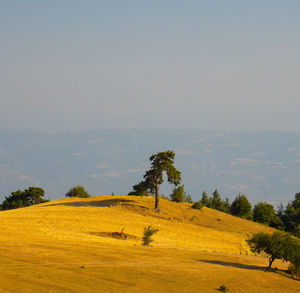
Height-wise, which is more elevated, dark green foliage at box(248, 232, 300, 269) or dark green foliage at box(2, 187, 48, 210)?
dark green foliage at box(2, 187, 48, 210)

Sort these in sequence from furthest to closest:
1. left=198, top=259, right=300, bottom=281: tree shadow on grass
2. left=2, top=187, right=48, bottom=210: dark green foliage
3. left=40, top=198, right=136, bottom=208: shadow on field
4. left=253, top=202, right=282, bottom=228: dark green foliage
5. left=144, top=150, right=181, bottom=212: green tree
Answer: left=2, top=187, right=48, bottom=210: dark green foliage, left=253, top=202, right=282, bottom=228: dark green foliage, left=40, top=198, right=136, bottom=208: shadow on field, left=144, top=150, right=181, bottom=212: green tree, left=198, top=259, right=300, bottom=281: tree shadow on grass

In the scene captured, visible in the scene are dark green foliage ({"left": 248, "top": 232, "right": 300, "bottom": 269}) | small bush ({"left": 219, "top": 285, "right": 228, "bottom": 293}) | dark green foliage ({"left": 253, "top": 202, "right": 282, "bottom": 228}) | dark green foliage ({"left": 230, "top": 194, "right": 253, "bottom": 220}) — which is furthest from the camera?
dark green foliage ({"left": 230, "top": 194, "right": 253, "bottom": 220})

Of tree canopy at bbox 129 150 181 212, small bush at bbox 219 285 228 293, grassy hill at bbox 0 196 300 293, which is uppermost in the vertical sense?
tree canopy at bbox 129 150 181 212

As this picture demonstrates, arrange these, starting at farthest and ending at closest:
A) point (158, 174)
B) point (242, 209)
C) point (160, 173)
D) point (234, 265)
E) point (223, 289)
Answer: point (242, 209) < point (158, 174) < point (160, 173) < point (234, 265) < point (223, 289)

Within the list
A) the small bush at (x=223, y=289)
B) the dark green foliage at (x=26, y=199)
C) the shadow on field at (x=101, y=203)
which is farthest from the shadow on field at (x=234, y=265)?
the dark green foliage at (x=26, y=199)

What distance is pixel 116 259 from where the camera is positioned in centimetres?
3634

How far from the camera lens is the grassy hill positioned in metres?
29.5

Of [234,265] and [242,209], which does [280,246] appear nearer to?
[234,265]

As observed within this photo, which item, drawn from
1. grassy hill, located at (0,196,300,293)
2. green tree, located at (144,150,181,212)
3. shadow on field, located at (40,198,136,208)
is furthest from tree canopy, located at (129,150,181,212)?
grassy hill, located at (0,196,300,293)

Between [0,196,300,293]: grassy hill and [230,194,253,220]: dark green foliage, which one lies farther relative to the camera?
[230,194,253,220]: dark green foliage

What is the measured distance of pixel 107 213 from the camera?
6975 centimetres

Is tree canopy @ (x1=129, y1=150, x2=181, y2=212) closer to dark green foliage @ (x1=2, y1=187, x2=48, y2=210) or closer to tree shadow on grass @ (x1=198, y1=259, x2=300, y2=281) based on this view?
tree shadow on grass @ (x1=198, y1=259, x2=300, y2=281)

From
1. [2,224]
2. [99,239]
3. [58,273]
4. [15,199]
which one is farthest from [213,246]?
[15,199]

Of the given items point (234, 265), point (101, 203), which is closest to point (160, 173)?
point (101, 203)
